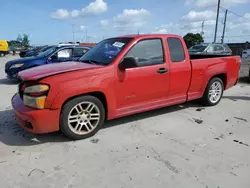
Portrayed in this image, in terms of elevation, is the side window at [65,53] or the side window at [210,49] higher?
the side window at [210,49]

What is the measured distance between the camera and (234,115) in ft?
17.2

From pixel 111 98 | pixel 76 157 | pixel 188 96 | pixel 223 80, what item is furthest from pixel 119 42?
pixel 223 80

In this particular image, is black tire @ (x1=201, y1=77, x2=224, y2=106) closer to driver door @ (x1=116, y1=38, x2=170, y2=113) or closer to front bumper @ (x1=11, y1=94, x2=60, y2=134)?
driver door @ (x1=116, y1=38, x2=170, y2=113)

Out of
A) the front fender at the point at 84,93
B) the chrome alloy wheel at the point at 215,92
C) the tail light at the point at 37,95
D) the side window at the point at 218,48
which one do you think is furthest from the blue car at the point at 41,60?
the side window at the point at 218,48

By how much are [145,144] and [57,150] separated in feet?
4.49

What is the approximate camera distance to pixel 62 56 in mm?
9359

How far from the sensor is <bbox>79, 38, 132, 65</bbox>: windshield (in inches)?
167

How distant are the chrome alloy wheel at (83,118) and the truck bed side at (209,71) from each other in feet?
7.81

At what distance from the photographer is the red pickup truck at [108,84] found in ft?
11.6

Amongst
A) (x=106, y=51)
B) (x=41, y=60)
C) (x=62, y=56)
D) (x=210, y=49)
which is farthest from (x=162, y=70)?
(x=210, y=49)

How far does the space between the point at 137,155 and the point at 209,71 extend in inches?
124

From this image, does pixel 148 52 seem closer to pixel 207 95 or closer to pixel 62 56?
pixel 207 95

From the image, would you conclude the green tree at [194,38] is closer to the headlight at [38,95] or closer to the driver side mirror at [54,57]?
the driver side mirror at [54,57]

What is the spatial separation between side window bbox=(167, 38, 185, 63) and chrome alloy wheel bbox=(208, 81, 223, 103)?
4.60 ft
